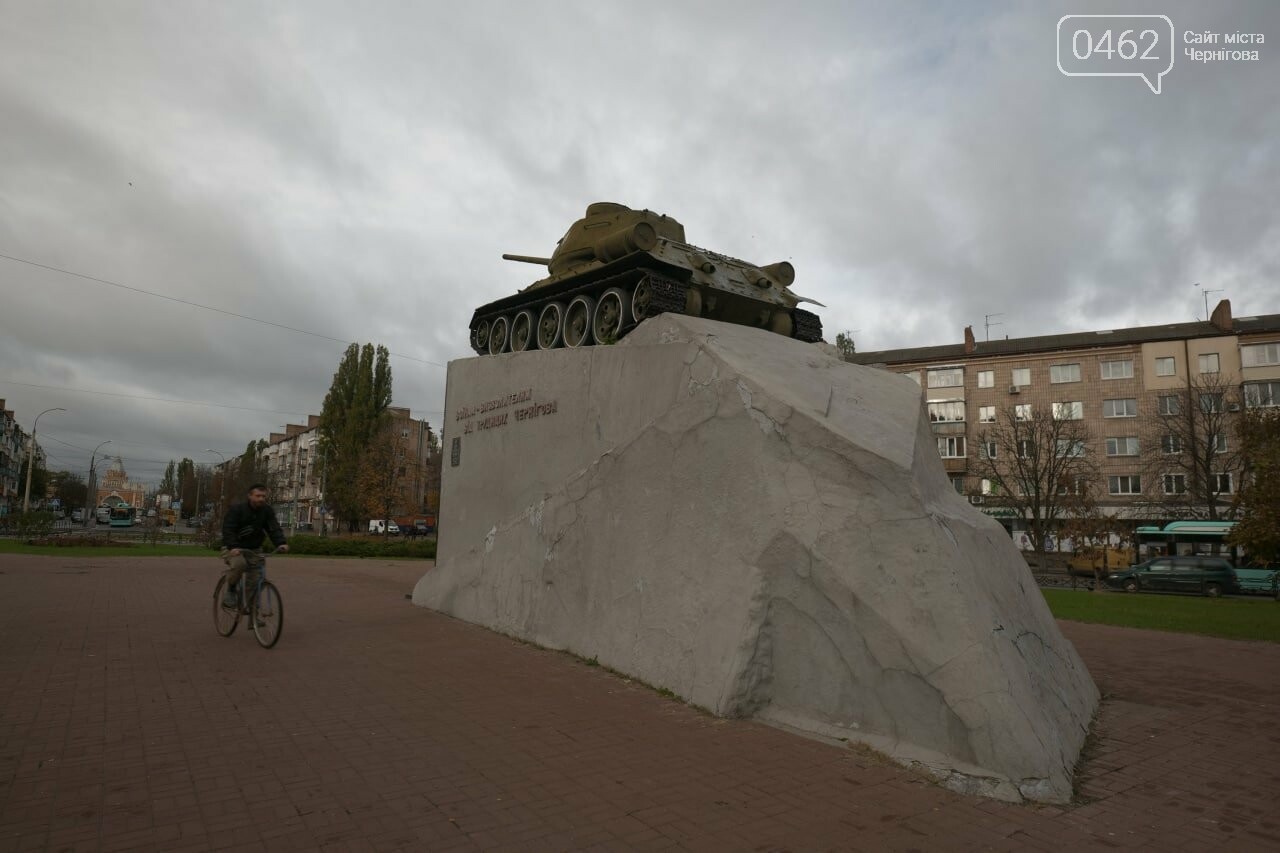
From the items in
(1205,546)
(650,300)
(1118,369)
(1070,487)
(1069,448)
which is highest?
(1118,369)

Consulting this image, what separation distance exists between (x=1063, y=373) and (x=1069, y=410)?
10.2 ft

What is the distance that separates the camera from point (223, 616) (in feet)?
26.4

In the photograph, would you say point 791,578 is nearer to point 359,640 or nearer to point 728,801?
point 728,801

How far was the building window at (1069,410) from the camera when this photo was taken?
3758 centimetres

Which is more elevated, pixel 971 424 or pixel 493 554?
pixel 971 424

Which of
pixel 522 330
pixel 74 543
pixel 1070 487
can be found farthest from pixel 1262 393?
pixel 74 543

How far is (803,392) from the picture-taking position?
6719 mm

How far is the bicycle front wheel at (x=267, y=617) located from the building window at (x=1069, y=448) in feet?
110

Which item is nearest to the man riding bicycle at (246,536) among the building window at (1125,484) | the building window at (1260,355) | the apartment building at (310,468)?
the building window at (1125,484)

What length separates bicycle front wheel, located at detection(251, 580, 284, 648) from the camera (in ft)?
24.3

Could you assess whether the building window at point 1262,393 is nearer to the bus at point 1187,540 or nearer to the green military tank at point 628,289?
the bus at point 1187,540

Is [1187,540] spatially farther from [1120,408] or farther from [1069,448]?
[1120,408]

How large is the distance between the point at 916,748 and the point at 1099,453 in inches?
1606

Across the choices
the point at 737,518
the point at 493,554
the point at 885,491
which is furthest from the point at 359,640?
the point at 885,491
